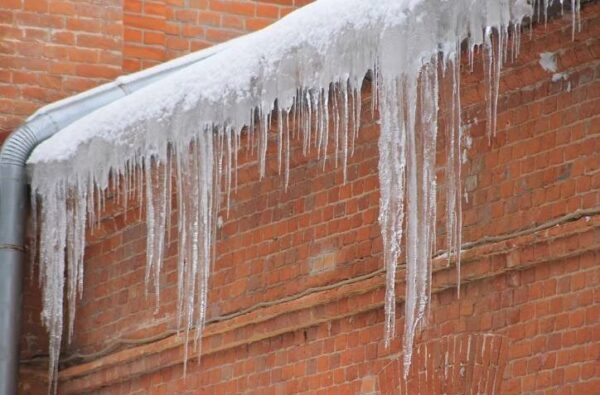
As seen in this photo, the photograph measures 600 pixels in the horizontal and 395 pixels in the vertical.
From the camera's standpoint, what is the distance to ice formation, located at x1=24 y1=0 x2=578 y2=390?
6.44 m

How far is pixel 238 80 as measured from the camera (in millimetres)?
7527

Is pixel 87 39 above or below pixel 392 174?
above

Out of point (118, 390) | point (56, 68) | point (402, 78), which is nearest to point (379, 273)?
point (402, 78)

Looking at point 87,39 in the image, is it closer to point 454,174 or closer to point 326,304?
point 326,304

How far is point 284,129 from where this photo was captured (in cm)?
768

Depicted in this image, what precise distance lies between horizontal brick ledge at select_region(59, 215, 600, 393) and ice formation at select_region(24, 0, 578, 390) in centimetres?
11

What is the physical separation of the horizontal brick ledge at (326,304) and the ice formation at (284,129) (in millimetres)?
112

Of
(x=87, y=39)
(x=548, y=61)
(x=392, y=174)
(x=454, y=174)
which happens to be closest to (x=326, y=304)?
(x=392, y=174)

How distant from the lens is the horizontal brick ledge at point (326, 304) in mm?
6262

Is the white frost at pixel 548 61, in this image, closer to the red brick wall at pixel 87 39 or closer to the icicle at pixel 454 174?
the icicle at pixel 454 174

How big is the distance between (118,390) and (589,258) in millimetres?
3510

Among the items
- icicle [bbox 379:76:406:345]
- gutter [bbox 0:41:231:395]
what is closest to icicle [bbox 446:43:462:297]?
icicle [bbox 379:76:406:345]

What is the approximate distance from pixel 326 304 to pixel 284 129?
0.83 metres

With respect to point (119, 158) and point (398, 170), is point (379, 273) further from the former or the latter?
point (119, 158)
